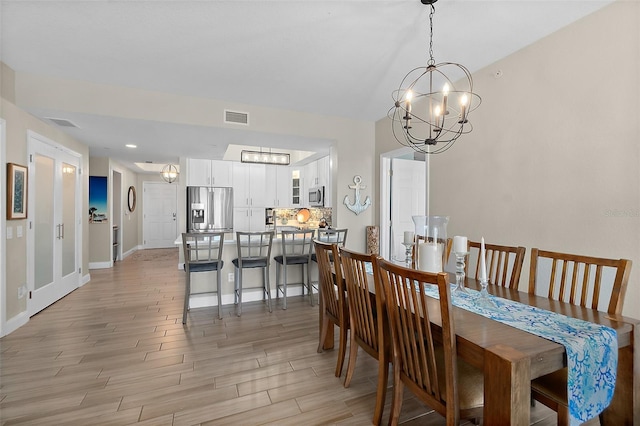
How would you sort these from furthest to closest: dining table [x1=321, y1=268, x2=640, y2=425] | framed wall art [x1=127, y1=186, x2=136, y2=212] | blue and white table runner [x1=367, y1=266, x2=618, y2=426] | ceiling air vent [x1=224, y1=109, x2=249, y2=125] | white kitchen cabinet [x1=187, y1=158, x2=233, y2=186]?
framed wall art [x1=127, y1=186, x2=136, y2=212]
white kitchen cabinet [x1=187, y1=158, x2=233, y2=186]
ceiling air vent [x1=224, y1=109, x2=249, y2=125]
blue and white table runner [x1=367, y1=266, x2=618, y2=426]
dining table [x1=321, y1=268, x2=640, y2=425]

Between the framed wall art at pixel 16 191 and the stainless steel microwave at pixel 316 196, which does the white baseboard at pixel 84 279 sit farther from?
the stainless steel microwave at pixel 316 196

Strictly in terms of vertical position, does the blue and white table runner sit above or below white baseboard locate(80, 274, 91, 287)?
above

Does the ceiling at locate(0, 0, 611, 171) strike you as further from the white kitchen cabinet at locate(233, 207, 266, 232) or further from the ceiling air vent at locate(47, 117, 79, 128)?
the white kitchen cabinet at locate(233, 207, 266, 232)

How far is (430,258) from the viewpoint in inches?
74.9

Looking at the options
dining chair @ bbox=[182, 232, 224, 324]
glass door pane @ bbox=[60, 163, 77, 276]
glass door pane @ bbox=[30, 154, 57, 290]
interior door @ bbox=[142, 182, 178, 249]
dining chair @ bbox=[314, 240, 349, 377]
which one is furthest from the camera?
interior door @ bbox=[142, 182, 178, 249]

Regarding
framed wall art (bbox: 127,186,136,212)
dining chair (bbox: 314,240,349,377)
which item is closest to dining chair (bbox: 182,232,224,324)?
dining chair (bbox: 314,240,349,377)

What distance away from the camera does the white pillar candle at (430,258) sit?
1885 millimetres

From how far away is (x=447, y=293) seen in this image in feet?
3.99

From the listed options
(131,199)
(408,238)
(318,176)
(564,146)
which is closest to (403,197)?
(318,176)

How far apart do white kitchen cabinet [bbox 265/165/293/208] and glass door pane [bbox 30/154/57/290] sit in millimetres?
3911

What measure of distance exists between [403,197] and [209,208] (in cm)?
421

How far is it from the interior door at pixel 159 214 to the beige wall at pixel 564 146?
8.92 m

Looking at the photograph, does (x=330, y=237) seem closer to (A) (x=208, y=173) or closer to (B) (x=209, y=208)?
(B) (x=209, y=208)

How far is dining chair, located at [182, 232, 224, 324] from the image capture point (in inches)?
131
